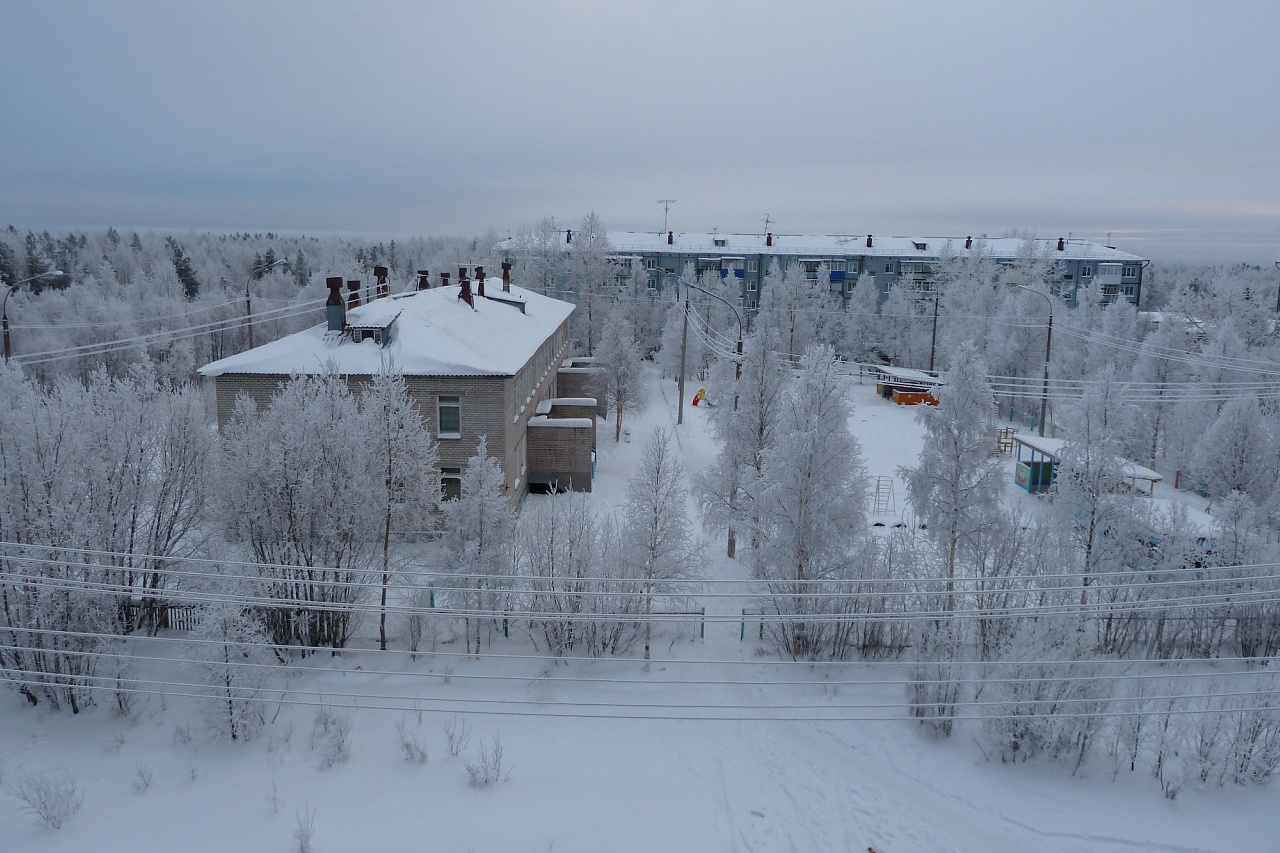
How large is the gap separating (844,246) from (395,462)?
57.8 m

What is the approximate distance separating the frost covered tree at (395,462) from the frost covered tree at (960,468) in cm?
949

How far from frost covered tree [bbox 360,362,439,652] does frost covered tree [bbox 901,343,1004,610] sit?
9489 millimetres

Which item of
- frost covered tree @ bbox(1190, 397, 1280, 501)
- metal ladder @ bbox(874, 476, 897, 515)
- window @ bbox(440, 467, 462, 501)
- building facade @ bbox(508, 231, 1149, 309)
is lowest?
metal ladder @ bbox(874, 476, 897, 515)

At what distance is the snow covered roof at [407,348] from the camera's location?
18984mm

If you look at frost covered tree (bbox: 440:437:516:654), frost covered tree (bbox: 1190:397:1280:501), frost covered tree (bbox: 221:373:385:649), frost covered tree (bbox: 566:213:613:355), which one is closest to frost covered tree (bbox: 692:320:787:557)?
frost covered tree (bbox: 440:437:516:654)

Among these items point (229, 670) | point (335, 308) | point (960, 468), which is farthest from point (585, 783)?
point (335, 308)

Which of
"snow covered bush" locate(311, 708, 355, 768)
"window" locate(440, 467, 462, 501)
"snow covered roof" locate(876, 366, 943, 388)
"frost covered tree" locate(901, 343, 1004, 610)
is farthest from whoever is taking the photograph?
"snow covered roof" locate(876, 366, 943, 388)

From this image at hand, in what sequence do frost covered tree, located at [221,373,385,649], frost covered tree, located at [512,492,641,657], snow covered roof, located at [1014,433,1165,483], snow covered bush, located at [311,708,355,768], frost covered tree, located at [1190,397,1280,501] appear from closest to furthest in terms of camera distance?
1. snow covered bush, located at [311,708,355,768]
2. frost covered tree, located at [221,373,385,649]
3. frost covered tree, located at [512,492,641,657]
4. frost covered tree, located at [1190,397,1280,501]
5. snow covered roof, located at [1014,433,1165,483]

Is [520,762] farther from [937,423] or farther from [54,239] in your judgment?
[54,239]

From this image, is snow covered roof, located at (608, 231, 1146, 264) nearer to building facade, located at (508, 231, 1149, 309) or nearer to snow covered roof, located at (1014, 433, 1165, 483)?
building facade, located at (508, 231, 1149, 309)

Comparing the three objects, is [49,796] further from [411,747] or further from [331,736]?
[411,747]

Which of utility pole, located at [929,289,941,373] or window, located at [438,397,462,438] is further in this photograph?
utility pole, located at [929,289,941,373]

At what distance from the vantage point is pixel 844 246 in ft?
218

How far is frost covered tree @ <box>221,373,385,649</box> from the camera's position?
13828 mm
